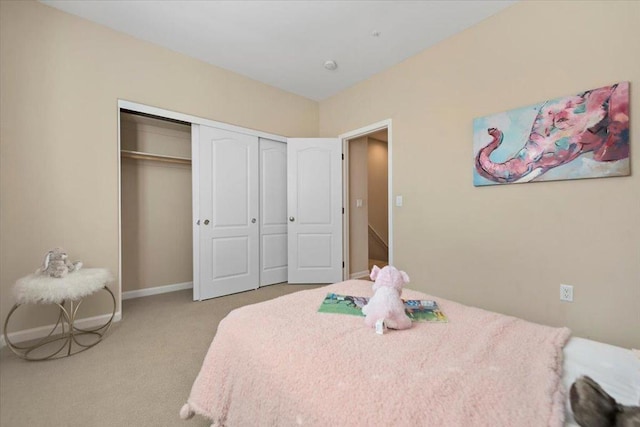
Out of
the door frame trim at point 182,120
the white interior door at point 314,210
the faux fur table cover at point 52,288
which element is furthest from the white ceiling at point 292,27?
the faux fur table cover at point 52,288

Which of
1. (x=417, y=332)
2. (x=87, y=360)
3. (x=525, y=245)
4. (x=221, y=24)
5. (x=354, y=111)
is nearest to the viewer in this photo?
(x=417, y=332)

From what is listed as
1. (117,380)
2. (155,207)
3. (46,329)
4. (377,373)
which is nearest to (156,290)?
(155,207)

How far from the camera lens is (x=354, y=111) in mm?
3607

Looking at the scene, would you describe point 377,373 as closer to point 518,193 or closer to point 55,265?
point 518,193

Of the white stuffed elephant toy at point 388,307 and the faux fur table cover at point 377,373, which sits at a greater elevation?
the white stuffed elephant toy at point 388,307

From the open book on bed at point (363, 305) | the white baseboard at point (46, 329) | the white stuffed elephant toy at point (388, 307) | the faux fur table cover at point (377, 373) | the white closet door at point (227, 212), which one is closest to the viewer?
the faux fur table cover at point (377, 373)

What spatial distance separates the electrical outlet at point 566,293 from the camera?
1920mm

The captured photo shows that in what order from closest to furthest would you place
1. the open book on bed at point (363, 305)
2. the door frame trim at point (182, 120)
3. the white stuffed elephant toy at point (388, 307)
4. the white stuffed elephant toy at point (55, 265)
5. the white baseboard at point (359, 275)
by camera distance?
the white stuffed elephant toy at point (388, 307) → the open book on bed at point (363, 305) → the white stuffed elephant toy at point (55, 265) → the door frame trim at point (182, 120) → the white baseboard at point (359, 275)

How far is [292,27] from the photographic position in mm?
2488

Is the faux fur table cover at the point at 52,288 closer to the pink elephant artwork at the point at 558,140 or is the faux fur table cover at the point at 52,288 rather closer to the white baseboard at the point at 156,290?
the white baseboard at the point at 156,290

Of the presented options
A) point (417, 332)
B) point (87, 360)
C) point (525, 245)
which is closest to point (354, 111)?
point (525, 245)

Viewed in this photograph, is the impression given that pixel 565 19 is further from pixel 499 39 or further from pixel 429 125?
pixel 429 125

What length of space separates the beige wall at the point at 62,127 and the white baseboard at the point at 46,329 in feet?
0.15

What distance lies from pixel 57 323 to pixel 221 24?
118 inches
